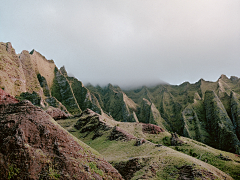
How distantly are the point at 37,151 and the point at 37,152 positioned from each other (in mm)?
94

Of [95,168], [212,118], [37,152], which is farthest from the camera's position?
[212,118]

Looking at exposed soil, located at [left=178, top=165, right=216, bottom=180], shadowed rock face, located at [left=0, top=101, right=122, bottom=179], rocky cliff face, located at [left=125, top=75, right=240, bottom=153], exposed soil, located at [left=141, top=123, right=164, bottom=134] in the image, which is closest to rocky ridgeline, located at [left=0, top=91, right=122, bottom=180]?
shadowed rock face, located at [left=0, top=101, right=122, bottom=179]

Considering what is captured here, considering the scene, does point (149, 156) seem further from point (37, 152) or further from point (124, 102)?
point (124, 102)

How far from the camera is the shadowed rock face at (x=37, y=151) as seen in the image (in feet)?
27.9

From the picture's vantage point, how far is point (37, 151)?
31.6 ft

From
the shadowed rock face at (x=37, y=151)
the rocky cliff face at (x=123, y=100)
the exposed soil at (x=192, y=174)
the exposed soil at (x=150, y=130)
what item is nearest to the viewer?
the shadowed rock face at (x=37, y=151)

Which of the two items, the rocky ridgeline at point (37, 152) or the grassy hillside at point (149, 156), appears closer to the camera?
the rocky ridgeline at point (37, 152)

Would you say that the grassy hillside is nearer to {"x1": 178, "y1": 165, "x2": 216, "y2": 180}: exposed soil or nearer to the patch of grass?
{"x1": 178, "y1": 165, "x2": 216, "y2": 180}: exposed soil

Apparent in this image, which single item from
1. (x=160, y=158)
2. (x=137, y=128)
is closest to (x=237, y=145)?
(x=137, y=128)

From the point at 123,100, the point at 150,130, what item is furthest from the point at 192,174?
the point at 123,100

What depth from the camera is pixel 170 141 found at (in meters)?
43.7

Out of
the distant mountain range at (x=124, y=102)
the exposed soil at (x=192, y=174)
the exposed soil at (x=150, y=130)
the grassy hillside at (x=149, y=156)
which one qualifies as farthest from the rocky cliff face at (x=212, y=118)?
the exposed soil at (x=192, y=174)

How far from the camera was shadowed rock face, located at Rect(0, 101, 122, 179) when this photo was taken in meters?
8.49

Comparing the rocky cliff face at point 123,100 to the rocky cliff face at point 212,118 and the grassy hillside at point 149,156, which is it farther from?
the grassy hillside at point 149,156
